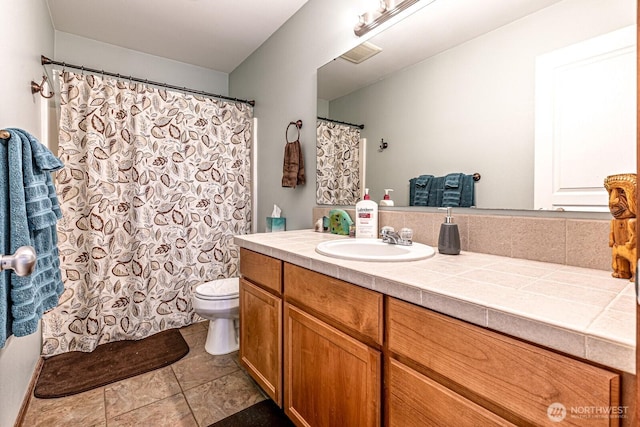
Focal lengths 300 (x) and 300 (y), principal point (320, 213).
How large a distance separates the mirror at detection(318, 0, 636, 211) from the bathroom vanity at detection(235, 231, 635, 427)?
39 cm

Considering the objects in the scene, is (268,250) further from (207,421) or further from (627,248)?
(627,248)

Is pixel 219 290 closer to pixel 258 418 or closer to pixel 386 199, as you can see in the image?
pixel 258 418

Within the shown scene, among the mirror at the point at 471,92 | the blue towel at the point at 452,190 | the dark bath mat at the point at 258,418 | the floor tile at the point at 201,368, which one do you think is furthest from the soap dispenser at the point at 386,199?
the floor tile at the point at 201,368

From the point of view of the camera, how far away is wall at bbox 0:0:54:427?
1215 mm

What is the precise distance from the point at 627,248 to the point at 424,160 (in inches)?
30.7

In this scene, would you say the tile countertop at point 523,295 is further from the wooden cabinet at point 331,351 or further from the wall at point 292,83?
the wall at point 292,83

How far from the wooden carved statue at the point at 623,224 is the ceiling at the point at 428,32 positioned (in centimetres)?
66

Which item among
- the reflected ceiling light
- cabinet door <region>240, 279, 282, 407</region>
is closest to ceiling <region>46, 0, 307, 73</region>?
the reflected ceiling light

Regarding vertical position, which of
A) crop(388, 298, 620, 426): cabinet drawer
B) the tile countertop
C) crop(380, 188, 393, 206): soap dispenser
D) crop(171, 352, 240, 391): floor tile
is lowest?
crop(171, 352, 240, 391): floor tile

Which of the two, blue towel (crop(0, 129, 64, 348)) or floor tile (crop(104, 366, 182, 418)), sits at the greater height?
blue towel (crop(0, 129, 64, 348))

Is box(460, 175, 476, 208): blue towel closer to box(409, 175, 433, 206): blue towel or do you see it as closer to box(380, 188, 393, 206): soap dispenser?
box(409, 175, 433, 206): blue towel

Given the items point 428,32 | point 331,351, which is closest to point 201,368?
point 331,351

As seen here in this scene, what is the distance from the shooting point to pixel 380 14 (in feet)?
5.07

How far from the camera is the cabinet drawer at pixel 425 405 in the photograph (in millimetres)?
663
